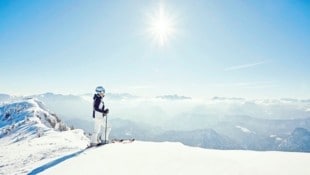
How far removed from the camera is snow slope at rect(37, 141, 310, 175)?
394 inches

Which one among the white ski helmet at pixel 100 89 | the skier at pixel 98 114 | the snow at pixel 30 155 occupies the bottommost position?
the snow at pixel 30 155

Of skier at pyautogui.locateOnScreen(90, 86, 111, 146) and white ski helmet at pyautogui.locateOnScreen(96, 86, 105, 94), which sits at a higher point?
white ski helmet at pyautogui.locateOnScreen(96, 86, 105, 94)

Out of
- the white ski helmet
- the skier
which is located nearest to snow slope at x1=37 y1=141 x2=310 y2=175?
the skier

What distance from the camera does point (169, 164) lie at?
424 inches

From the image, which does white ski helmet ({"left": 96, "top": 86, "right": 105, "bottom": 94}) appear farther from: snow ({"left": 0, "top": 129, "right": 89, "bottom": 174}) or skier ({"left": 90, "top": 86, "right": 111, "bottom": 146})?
snow ({"left": 0, "top": 129, "right": 89, "bottom": 174})

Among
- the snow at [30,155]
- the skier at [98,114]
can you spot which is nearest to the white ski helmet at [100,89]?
the skier at [98,114]

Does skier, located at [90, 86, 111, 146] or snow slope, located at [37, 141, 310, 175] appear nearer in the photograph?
snow slope, located at [37, 141, 310, 175]

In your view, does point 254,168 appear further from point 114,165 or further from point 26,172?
point 26,172

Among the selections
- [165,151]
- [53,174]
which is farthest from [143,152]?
[53,174]

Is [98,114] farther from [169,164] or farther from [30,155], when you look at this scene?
[169,164]

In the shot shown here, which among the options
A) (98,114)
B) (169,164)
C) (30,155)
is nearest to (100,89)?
(98,114)

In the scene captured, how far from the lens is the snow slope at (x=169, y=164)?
10008 mm

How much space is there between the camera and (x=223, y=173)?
962 cm

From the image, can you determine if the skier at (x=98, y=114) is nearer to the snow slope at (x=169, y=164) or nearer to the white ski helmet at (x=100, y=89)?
the white ski helmet at (x=100, y=89)
